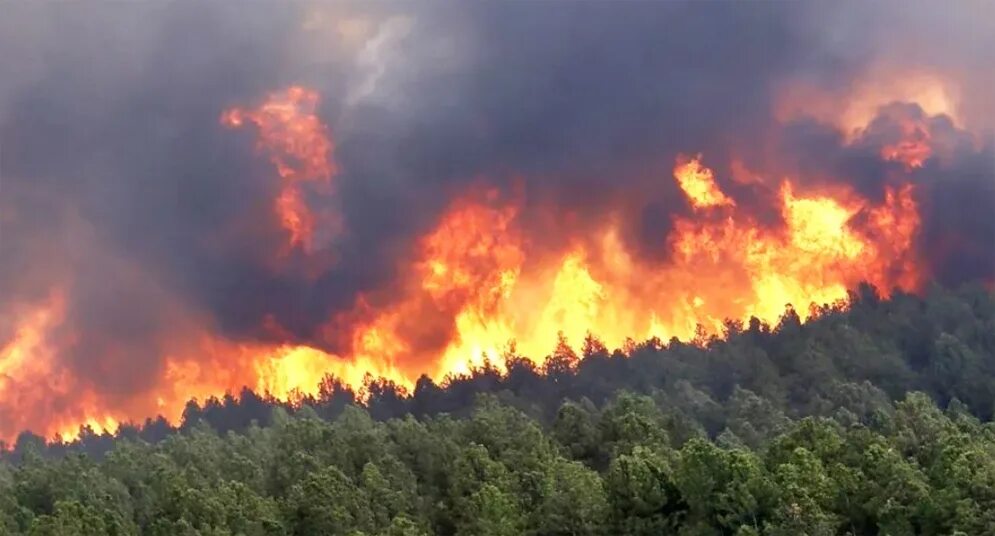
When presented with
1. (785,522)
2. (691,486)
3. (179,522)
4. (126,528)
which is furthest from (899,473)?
(126,528)

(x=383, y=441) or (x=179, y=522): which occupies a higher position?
(x=383, y=441)

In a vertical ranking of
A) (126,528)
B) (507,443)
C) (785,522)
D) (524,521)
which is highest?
(507,443)

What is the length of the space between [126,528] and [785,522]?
7440cm

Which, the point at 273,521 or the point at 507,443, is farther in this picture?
the point at 507,443

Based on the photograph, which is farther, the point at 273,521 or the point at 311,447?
the point at 311,447

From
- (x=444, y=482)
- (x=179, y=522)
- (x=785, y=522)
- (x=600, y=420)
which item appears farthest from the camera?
(x=600, y=420)

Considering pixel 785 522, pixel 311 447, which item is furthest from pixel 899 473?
pixel 311 447

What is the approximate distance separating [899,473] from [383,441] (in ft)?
290

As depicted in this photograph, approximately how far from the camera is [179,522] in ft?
404

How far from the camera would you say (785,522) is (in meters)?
102

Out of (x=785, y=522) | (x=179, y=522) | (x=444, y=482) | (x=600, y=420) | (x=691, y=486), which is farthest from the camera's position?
(x=600, y=420)

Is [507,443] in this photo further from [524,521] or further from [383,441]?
[524,521]

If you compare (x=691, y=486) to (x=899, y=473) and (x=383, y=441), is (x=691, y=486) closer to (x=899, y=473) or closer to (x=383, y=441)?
(x=899, y=473)

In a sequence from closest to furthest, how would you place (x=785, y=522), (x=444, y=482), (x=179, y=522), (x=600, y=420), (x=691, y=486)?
1. (x=785, y=522)
2. (x=691, y=486)
3. (x=179, y=522)
4. (x=444, y=482)
5. (x=600, y=420)
